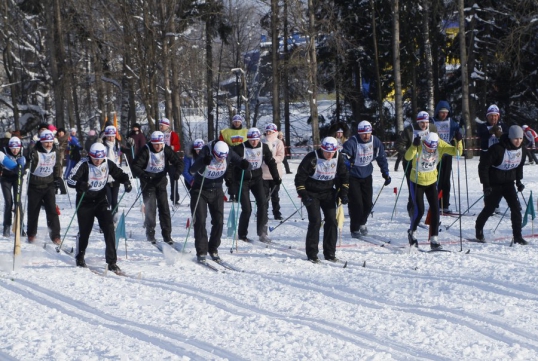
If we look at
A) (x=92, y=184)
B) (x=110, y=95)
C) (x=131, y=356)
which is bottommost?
(x=131, y=356)

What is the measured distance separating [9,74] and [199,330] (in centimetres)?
3288

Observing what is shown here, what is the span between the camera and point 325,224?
8898 millimetres

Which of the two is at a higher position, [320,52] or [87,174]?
[320,52]

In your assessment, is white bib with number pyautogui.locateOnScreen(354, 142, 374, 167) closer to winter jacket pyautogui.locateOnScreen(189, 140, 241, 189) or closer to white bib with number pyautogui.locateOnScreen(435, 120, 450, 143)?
winter jacket pyautogui.locateOnScreen(189, 140, 241, 189)

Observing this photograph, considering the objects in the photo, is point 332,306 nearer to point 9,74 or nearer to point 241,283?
point 241,283

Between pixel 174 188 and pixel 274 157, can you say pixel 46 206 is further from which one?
pixel 274 157

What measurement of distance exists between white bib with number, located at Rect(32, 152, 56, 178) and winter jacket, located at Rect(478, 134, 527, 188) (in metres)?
6.13

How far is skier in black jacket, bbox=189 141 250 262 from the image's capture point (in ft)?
29.7

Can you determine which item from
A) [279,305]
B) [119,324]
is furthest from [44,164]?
[279,305]

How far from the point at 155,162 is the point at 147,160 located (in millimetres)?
118

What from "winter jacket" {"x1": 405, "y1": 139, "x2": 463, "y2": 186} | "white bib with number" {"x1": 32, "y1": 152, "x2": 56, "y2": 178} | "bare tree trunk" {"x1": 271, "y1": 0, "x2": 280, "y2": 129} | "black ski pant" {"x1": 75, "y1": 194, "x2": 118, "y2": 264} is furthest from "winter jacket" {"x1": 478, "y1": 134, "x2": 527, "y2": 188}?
"bare tree trunk" {"x1": 271, "y1": 0, "x2": 280, "y2": 129}

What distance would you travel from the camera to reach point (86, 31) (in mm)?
28297

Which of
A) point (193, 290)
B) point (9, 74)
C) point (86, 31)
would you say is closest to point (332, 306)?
point (193, 290)

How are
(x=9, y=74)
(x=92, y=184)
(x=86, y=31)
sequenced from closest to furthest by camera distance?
(x=92, y=184) < (x=86, y=31) < (x=9, y=74)
